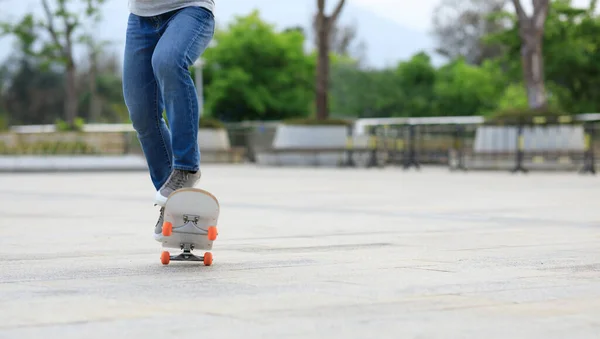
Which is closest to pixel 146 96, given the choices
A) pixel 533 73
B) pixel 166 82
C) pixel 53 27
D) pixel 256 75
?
pixel 166 82

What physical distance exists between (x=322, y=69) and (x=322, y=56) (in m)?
0.38

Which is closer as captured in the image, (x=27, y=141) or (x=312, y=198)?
(x=312, y=198)

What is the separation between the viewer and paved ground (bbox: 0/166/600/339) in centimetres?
380

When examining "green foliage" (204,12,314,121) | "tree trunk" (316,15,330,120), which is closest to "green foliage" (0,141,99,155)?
"tree trunk" (316,15,330,120)

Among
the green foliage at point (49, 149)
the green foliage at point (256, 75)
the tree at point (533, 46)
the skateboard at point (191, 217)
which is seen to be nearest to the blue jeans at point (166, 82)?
the skateboard at point (191, 217)

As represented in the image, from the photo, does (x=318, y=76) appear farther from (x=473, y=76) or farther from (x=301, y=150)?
(x=473, y=76)

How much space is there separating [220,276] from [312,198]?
867 cm

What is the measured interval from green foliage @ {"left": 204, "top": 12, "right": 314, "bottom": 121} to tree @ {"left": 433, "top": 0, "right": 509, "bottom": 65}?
3426 cm

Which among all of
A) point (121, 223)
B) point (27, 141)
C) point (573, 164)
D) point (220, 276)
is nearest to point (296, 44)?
point (27, 141)

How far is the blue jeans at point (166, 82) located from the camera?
18.5 ft

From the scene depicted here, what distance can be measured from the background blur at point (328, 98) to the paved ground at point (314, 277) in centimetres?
147

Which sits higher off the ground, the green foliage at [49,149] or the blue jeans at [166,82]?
the blue jeans at [166,82]

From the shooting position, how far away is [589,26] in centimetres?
4766

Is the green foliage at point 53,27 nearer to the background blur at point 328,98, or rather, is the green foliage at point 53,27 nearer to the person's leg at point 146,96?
the background blur at point 328,98
